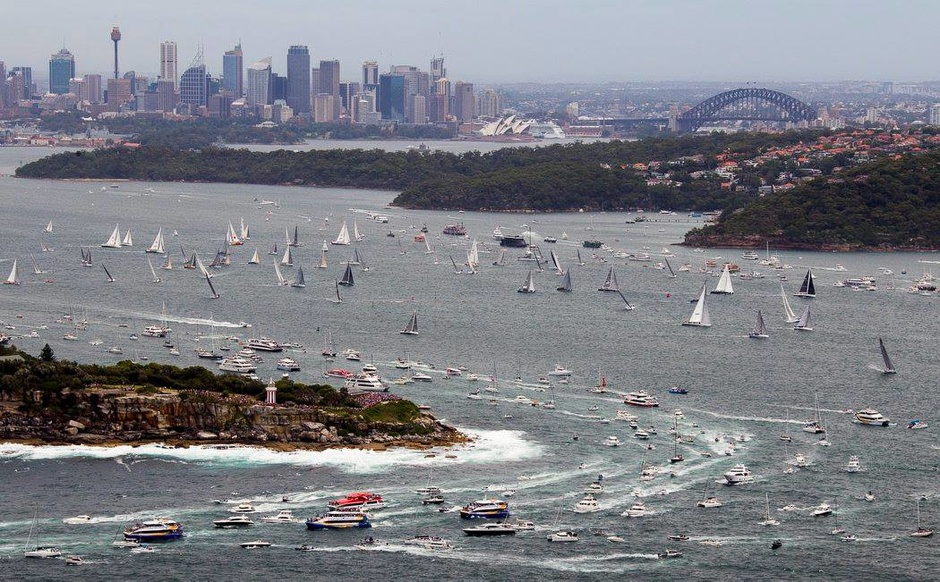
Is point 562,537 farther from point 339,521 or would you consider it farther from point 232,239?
point 232,239

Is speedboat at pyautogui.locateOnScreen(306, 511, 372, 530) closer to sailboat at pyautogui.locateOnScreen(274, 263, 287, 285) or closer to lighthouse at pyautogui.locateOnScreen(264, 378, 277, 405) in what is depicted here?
lighthouse at pyautogui.locateOnScreen(264, 378, 277, 405)

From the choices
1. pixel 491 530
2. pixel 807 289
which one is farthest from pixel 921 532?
pixel 807 289

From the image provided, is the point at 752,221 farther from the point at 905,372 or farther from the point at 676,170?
the point at 905,372

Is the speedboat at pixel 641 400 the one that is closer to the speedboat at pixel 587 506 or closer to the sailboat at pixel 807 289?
the speedboat at pixel 587 506

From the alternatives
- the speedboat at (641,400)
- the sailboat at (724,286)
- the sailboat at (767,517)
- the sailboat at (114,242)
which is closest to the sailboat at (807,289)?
the sailboat at (724,286)

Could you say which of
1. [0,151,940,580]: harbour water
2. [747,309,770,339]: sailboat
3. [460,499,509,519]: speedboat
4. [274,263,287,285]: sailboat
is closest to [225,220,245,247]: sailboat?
[0,151,940,580]: harbour water
